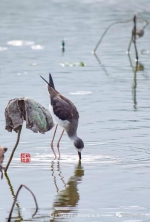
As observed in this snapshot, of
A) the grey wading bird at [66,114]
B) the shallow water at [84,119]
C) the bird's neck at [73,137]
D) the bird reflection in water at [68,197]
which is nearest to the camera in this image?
the bird reflection in water at [68,197]

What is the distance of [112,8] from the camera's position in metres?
28.1

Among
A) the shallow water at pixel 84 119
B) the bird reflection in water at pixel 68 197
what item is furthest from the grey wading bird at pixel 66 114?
the bird reflection in water at pixel 68 197

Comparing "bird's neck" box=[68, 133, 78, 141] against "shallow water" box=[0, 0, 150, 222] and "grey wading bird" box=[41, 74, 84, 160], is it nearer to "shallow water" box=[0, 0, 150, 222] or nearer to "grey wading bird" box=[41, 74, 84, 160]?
"grey wading bird" box=[41, 74, 84, 160]

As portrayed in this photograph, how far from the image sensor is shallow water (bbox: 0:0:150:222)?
789 centimetres

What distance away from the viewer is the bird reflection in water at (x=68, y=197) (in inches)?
301

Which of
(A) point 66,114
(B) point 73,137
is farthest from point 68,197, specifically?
(A) point 66,114

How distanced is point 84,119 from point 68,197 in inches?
149

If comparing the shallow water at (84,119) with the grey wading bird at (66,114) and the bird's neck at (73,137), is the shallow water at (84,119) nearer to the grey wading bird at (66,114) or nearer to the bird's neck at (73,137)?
the bird's neck at (73,137)

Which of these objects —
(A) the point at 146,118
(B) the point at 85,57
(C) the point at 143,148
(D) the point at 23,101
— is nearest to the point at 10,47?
(B) the point at 85,57

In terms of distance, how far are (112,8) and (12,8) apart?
3727mm

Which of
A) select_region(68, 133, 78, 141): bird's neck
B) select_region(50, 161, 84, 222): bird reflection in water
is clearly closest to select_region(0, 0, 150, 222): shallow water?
select_region(50, 161, 84, 222): bird reflection in water

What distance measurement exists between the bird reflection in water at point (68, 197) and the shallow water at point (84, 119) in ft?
0.04

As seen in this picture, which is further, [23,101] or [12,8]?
[12,8]

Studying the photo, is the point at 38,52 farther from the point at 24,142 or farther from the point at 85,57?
the point at 24,142
